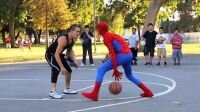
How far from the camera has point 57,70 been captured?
39.5 ft

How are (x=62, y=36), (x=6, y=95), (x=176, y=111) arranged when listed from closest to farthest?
(x=176, y=111) < (x=62, y=36) < (x=6, y=95)

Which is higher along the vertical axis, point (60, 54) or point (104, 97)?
point (60, 54)

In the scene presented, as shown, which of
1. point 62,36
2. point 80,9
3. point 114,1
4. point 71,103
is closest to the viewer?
point 71,103

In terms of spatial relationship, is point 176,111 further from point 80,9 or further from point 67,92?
point 80,9

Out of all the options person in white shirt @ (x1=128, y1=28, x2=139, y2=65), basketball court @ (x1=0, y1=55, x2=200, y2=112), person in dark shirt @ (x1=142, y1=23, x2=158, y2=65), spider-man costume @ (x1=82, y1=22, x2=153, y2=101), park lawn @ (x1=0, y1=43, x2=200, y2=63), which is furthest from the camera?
park lawn @ (x1=0, y1=43, x2=200, y2=63)

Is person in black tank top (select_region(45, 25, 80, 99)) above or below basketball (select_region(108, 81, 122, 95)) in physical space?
above

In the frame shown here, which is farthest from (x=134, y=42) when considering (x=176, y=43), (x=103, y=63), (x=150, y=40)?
(x=103, y=63)

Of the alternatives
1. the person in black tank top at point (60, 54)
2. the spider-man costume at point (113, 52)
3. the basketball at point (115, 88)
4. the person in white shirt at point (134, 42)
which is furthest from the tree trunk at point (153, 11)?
the spider-man costume at point (113, 52)

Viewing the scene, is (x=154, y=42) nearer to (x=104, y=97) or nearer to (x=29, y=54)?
(x=104, y=97)

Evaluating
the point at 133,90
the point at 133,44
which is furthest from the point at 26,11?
the point at 133,90

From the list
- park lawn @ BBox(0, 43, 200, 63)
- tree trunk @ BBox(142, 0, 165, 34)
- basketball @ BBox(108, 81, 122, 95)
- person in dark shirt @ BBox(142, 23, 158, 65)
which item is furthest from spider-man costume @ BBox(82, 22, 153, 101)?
tree trunk @ BBox(142, 0, 165, 34)

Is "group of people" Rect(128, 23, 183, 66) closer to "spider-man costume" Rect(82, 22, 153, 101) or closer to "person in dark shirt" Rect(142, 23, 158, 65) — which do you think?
"person in dark shirt" Rect(142, 23, 158, 65)

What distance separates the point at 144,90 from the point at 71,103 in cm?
180

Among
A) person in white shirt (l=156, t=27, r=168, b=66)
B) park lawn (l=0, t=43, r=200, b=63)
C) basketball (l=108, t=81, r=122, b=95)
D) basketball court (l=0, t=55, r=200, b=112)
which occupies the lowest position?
park lawn (l=0, t=43, r=200, b=63)
